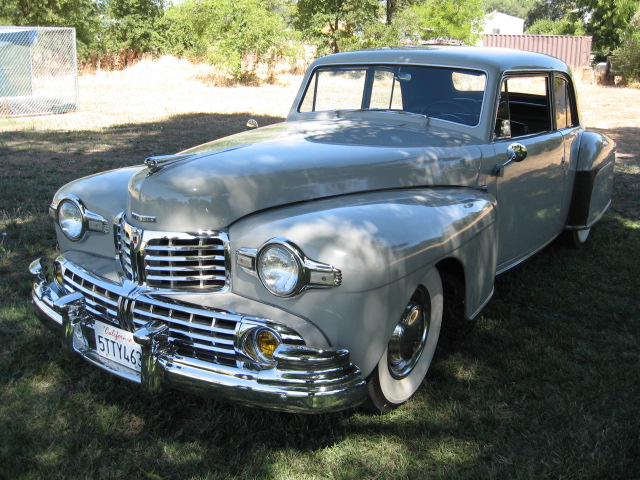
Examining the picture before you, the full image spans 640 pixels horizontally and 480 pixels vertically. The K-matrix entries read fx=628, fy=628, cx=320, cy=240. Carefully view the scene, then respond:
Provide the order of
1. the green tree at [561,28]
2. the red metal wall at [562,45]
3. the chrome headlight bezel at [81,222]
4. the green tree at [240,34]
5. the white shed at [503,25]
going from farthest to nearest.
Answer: the white shed at [503,25] < the green tree at [561,28] < the red metal wall at [562,45] < the green tree at [240,34] < the chrome headlight bezel at [81,222]

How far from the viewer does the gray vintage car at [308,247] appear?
7.48 ft

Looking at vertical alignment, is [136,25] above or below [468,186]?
above

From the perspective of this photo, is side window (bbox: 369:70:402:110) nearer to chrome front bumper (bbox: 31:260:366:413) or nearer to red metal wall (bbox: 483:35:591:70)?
chrome front bumper (bbox: 31:260:366:413)

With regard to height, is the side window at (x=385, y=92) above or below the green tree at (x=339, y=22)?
below

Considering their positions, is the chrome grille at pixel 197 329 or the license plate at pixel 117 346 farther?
the license plate at pixel 117 346

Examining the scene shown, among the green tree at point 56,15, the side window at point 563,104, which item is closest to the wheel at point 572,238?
the side window at point 563,104

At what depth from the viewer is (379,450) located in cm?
256

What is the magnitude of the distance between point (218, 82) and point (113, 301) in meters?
19.1

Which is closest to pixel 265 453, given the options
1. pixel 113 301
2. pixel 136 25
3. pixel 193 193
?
pixel 113 301

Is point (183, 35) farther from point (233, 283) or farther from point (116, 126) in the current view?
point (233, 283)

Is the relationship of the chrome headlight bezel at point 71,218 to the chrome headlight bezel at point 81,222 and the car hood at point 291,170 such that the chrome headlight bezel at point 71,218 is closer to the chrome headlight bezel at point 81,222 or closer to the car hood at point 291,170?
the chrome headlight bezel at point 81,222

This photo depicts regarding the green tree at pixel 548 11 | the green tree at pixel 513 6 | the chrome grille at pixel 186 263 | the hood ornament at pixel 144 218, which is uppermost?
the green tree at pixel 513 6

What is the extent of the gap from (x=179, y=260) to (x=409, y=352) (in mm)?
1095

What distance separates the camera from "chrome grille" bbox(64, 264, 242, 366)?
7.65 feet
